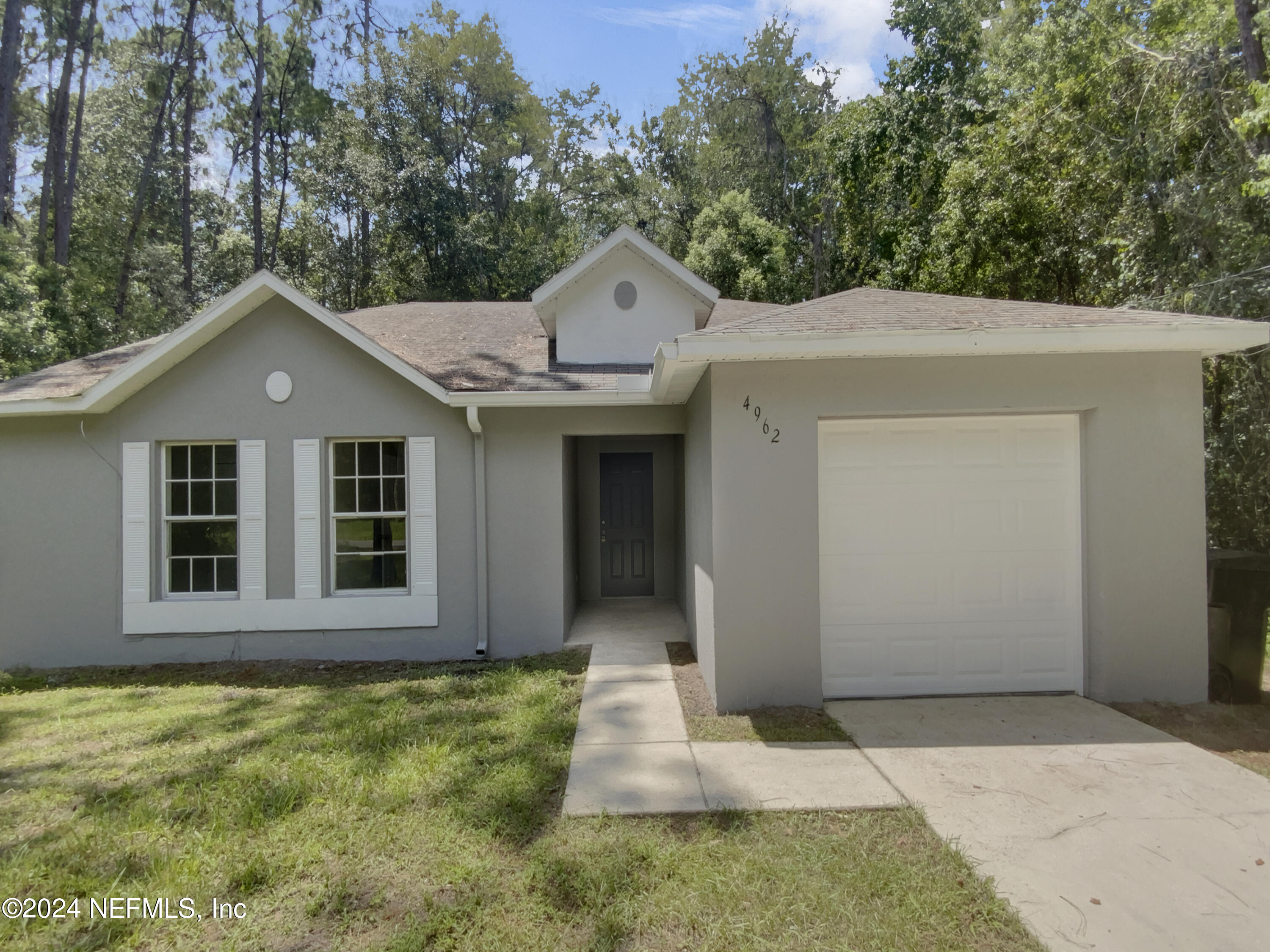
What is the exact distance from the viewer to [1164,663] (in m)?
5.75

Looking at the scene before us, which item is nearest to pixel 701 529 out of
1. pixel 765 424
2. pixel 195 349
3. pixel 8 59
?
pixel 765 424

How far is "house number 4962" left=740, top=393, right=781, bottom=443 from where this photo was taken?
567cm

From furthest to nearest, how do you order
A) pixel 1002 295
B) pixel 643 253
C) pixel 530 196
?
pixel 530 196 → pixel 1002 295 → pixel 643 253

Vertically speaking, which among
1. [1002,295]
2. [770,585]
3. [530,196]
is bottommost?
[770,585]

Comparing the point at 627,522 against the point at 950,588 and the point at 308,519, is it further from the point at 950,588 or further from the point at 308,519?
the point at 950,588

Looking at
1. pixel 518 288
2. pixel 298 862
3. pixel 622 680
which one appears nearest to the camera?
pixel 298 862

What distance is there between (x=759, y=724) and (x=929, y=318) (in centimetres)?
348

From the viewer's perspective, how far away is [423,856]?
356 cm

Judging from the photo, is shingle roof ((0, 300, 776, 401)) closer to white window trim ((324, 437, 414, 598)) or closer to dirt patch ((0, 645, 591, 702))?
white window trim ((324, 437, 414, 598))

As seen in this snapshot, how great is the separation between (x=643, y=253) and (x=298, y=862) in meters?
7.51

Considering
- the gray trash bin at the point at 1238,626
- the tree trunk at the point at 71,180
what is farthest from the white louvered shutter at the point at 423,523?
the tree trunk at the point at 71,180

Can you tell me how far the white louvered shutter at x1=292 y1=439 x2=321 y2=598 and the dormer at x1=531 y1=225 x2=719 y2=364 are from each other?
3156mm

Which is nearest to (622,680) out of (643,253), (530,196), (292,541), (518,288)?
(292,541)

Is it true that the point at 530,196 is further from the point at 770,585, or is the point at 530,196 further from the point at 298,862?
the point at 298,862
